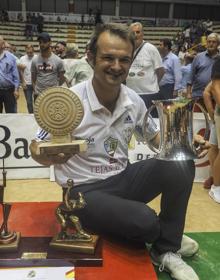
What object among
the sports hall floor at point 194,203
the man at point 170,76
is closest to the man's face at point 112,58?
the sports hall floor at point 194,203

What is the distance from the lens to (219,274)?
163 cm

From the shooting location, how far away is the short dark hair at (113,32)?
1432mm

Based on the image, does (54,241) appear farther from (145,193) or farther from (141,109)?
(141,109)

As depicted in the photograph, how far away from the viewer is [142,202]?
158 cm

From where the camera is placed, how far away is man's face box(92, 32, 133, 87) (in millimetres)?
1410

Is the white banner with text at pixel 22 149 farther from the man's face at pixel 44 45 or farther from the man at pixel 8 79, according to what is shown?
the man's face at pixel 44 45

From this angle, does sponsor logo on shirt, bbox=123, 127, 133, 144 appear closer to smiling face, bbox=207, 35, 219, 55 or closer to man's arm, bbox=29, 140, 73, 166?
man's arm, bbox=29, 140, 73, 166

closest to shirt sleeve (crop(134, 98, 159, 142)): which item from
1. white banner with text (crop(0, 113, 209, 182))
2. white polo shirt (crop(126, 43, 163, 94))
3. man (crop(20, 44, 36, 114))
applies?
white banner with text (crop(0, 113, 209, 182))

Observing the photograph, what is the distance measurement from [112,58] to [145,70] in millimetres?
1794

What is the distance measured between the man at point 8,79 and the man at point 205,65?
5.80ft

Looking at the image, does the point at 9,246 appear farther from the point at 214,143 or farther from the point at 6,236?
the point at 214,143

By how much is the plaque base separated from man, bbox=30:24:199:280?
153mm

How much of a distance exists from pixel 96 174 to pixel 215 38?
232 centimetres

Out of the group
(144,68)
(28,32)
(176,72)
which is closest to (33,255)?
(144,68)
